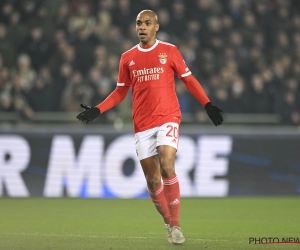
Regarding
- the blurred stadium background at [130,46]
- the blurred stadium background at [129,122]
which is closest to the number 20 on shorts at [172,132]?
the blurred stadium background at [129,122]

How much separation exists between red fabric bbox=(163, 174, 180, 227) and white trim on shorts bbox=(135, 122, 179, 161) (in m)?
0.37

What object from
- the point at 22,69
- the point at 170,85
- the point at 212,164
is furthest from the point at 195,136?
the point at 170,85

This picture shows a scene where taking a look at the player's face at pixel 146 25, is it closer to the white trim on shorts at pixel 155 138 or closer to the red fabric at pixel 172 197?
the white trim on shorts at pixel 155 138

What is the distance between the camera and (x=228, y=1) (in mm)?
16844

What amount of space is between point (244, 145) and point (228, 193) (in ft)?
3.03

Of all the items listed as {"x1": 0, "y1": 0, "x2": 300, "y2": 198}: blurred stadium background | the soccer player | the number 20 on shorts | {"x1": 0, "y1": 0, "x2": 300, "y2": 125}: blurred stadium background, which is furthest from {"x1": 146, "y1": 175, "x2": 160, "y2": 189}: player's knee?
{"x1": 0, "y1": 0, "x2": 300, "y2": 125}: blurred stadium background

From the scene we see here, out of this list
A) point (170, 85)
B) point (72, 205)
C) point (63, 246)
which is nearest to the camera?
point (63, 246)

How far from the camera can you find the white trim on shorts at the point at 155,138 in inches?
295

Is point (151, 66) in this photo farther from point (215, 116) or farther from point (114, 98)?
point (215, 116)

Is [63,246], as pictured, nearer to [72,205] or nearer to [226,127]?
[72,205]

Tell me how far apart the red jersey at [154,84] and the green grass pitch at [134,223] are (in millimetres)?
1305

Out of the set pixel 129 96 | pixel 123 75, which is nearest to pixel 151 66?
pixel 123 75

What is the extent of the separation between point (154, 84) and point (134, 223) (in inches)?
100

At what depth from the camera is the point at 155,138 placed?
25.1 feet
